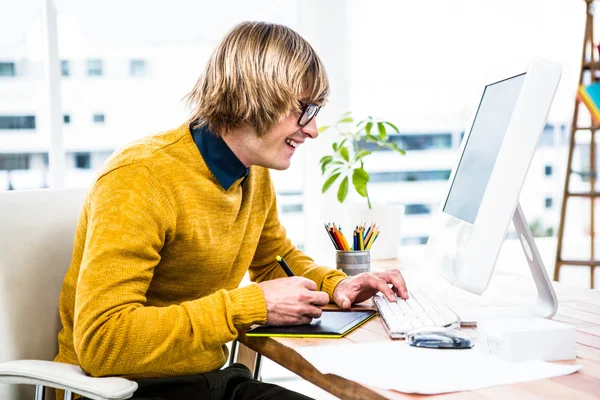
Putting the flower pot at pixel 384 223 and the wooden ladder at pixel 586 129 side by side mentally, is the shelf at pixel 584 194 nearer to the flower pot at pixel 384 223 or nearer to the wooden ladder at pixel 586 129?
the wooden ladder at pixel 586 129

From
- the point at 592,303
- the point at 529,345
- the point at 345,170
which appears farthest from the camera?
the point at 345,170

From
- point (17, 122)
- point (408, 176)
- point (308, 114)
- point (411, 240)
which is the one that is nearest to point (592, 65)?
point (408, 176)

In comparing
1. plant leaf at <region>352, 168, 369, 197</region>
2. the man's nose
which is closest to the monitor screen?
the man's nose

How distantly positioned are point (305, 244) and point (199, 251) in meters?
1.78

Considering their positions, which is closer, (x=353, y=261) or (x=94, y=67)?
(x=353, y=261)

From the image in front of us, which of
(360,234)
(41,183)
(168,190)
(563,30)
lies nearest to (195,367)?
(168,190)

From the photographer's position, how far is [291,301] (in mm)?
1175

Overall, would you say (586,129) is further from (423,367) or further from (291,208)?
(423,367)

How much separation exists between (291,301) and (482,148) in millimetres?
432

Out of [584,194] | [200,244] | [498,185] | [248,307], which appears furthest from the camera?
[584,194]

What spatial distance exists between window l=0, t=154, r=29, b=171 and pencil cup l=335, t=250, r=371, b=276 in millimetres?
1591

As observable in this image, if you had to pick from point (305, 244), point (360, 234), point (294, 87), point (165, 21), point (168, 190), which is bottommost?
point (305, 244)

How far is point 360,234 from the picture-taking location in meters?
1.65

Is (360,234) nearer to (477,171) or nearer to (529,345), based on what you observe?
(477,171)
